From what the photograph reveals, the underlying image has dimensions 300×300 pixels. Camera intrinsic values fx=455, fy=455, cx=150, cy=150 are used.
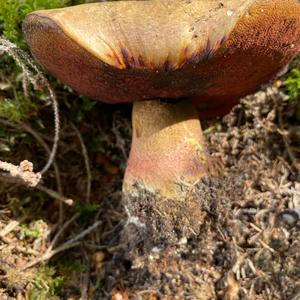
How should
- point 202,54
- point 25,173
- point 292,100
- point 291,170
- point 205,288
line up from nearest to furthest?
point 202,54, point 25,173, point 205,288, point 291,170, point 292,100

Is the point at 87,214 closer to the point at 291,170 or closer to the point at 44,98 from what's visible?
the point at 44,98

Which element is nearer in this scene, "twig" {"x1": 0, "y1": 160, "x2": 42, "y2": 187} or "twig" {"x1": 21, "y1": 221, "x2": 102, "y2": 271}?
"twig" {"x1": 0, "y1": 160, "x2": 42, "y2": 187}

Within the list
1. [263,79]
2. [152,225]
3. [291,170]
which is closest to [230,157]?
[291,170]

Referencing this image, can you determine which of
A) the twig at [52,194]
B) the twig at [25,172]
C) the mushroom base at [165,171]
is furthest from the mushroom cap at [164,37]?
the twig at [52,194]

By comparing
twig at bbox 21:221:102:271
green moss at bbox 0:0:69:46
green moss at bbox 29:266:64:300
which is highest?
green moss at bbox 0:0:69:46

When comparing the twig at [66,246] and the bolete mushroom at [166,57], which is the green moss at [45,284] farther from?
the bolete mushroom at [166,57]

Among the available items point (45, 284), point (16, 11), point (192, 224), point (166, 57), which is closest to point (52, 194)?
point (45, 284)

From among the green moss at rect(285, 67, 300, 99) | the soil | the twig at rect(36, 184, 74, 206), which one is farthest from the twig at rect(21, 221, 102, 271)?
the green moss at rect(285, 67, 300, 99)

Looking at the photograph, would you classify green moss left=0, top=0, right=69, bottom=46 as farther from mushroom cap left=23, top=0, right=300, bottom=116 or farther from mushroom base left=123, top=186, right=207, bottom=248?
mushroom base left=123, top=186, right=207, bottom=248

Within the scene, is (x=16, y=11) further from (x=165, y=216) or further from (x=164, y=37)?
(x=165, y=216)
